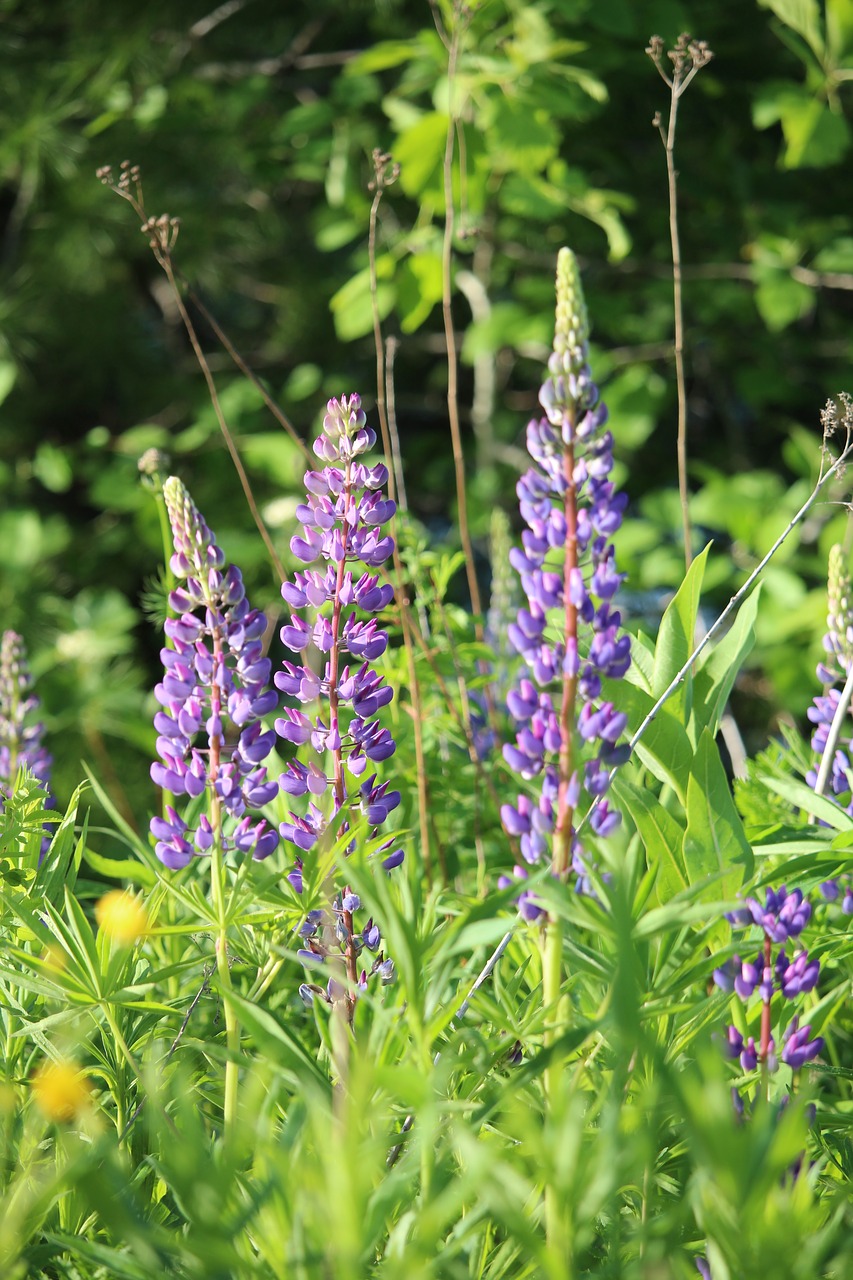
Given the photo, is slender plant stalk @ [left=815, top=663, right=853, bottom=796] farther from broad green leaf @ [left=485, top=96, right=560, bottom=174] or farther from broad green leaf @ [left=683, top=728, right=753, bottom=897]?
broad green leaf @ [left=485, top=96, right=560, bottom=174]

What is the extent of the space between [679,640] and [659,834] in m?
0.19

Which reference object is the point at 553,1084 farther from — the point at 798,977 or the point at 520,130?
the point at 520,130

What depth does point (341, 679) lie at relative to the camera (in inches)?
38.1

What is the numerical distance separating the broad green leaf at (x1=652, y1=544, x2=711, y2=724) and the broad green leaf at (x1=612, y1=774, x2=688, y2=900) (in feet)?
0.27

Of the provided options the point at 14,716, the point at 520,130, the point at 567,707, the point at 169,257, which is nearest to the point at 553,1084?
the point at 567,707

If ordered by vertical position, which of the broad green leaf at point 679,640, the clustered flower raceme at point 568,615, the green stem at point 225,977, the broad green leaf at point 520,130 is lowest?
the green stem at point 225,977

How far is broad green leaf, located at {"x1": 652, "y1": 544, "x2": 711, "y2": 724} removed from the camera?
→ 993mm

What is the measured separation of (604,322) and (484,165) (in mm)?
646

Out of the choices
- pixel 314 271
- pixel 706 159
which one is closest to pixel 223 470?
pixel 314 271

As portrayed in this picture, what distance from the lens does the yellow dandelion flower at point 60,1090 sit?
790 millimetres

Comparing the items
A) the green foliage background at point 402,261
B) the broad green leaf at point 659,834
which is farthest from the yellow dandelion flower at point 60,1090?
the green foliage background at point 402,261

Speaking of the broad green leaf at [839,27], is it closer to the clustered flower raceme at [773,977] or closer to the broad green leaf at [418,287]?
the broad green leaf at [418,287]

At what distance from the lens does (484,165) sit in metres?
2.50

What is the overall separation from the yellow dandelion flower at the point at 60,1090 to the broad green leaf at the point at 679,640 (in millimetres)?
575
